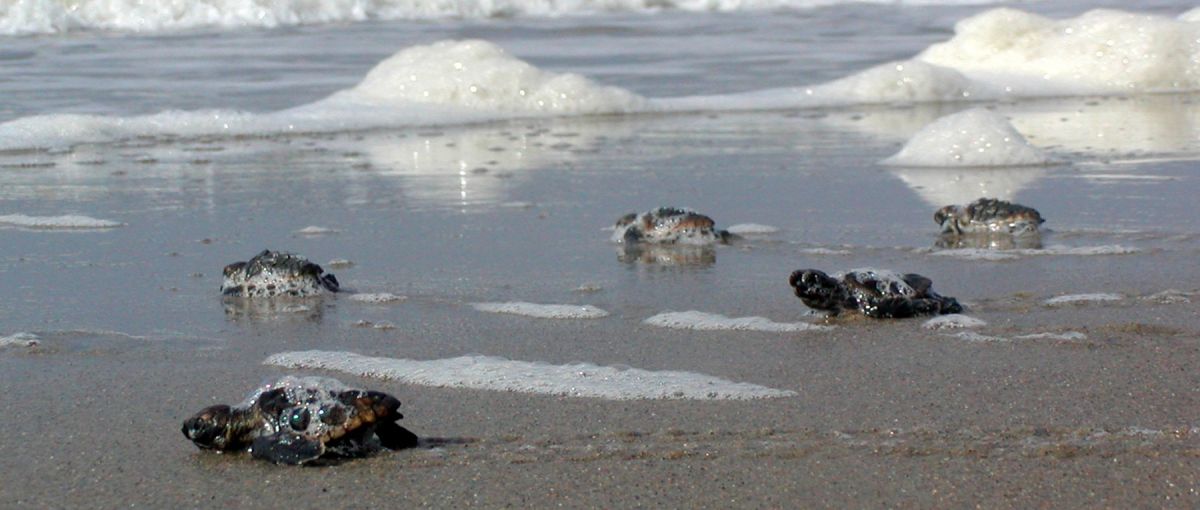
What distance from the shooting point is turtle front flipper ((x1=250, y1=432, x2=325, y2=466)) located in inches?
106

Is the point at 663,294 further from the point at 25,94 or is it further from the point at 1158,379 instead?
the point at 25,94

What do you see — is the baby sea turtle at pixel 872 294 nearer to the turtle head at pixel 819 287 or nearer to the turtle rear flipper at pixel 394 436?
the turtle head at pixel 819 287

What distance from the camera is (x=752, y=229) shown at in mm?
5320

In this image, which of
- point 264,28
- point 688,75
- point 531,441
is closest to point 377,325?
point 531,441

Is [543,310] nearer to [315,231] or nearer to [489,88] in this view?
[315,231]

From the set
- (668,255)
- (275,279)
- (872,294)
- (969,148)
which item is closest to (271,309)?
(275,279)

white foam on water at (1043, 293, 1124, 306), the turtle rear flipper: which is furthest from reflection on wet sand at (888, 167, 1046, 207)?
the turtle rear flipper

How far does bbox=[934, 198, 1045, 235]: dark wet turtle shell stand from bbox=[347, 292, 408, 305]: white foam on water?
6.29 feet

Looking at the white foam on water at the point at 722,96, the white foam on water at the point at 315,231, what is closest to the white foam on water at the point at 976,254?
the white foam on water at the point at 315,231

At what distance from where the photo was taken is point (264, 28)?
18.1 metres

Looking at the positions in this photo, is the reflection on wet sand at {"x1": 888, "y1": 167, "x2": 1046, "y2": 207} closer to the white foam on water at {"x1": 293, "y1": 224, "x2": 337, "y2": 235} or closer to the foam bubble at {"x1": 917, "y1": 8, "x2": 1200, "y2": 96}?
the white foam on water at {"x1": 293, "y1": 224, "x2": 337, "y2": 235}

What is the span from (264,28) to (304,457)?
16.0 meters

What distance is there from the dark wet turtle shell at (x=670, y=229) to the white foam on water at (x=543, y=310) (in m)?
1.00

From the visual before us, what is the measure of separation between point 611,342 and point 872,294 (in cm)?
70
